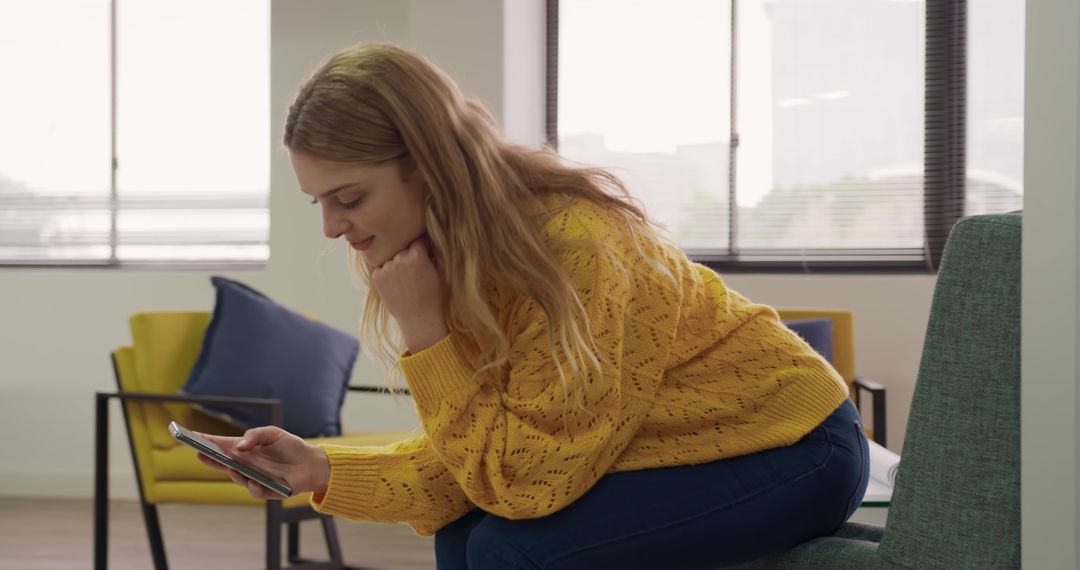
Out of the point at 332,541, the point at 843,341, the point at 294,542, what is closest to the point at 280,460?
the point at 332,541

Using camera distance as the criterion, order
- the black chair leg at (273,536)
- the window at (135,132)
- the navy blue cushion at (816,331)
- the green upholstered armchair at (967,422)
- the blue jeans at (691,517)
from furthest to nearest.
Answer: the window at (135,132) < the navy blue cushion at (816,331) < the black chair leg at (273,536) < the blue jeans at (691,517) < the green upholstered armchair at (967,422)

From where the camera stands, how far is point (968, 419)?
4.20ft

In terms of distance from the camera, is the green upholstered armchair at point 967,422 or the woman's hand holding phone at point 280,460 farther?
the woman's hand holding phone at point 280,460

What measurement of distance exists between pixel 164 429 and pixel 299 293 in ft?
4.77

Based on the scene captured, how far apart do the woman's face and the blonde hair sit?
0.7 inches

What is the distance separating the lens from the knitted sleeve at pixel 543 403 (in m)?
1.39

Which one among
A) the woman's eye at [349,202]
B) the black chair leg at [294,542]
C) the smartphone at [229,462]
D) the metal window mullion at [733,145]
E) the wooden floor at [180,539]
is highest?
the metal window mullion at [733,145]

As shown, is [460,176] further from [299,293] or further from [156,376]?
[299,293]

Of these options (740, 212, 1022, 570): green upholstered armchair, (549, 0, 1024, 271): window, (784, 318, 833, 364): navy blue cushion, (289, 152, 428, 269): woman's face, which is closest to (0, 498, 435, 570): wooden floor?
(784, 318, 833, 364): navy blue cushion

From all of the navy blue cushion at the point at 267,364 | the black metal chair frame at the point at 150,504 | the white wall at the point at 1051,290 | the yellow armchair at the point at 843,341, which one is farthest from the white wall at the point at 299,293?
the white wall at the point at 1051,290

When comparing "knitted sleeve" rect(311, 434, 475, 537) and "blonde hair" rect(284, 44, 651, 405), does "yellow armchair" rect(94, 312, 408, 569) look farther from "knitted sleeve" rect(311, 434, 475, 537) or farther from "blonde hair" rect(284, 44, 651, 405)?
"blonde hair" rect(284, 44, 651, 405)

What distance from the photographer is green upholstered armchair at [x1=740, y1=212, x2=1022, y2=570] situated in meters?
1.24

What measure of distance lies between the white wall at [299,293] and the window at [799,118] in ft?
0.63

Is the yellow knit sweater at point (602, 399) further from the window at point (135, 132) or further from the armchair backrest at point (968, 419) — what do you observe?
the window at point (135, 132)
